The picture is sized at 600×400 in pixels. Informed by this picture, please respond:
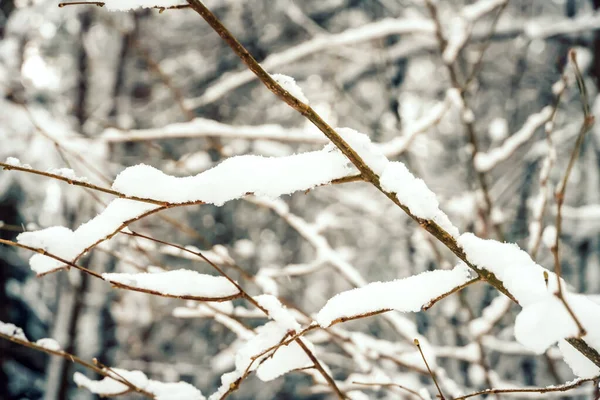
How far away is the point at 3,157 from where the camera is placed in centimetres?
353

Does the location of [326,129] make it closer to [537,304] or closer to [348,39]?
[537,304]

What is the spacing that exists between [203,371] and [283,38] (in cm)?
394

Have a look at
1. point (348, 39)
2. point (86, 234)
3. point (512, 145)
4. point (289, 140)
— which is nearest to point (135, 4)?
point (86, 234)

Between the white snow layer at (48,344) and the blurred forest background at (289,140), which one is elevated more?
the blurred forest background at (289,140)

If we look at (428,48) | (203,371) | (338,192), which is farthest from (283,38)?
(203,371)

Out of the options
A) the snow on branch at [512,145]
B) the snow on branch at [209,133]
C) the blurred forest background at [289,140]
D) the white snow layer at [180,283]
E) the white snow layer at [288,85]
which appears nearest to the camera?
the white snow layer at [288,85]

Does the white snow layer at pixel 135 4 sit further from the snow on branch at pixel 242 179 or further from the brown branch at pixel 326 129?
the snow on branch at pixel 242 179

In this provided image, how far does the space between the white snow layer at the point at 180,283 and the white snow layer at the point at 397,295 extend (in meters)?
0.18

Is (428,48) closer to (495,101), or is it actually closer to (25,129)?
(495,101)

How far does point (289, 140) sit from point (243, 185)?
0.86 metres

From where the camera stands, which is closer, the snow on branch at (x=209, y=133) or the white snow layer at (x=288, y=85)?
the white snow layer at (x=288, y=85)

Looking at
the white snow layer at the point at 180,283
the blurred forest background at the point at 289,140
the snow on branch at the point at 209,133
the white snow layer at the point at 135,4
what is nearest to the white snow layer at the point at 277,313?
the white snow layer at the point at 180,283

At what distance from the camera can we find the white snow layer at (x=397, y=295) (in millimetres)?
588

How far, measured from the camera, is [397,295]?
607 millimetres
